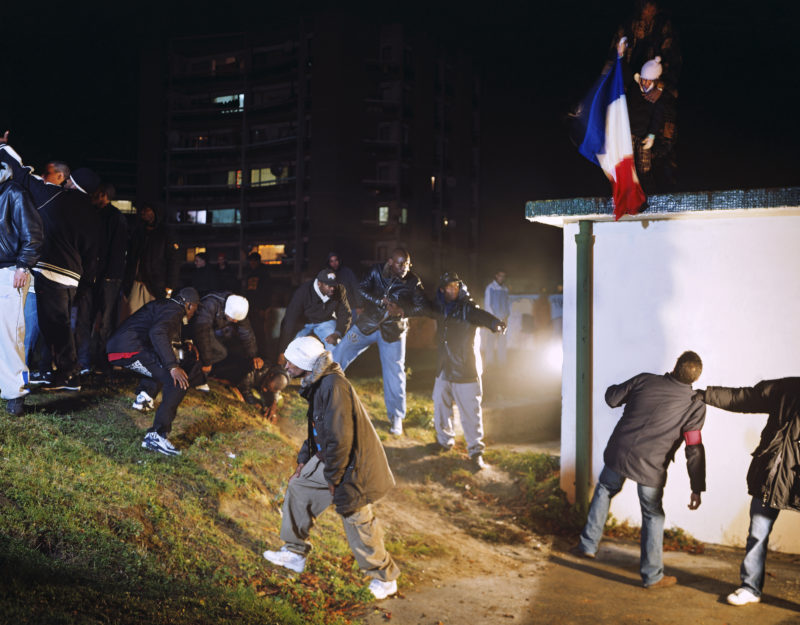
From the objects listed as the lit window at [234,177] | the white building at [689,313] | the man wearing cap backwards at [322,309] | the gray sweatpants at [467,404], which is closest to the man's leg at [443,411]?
the gray sweatpants at [467,404]

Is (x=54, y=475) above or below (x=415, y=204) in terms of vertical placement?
below

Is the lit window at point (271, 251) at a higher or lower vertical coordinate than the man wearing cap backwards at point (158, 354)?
higher

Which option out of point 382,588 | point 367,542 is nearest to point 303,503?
point 367,542

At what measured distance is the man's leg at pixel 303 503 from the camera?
19.3ft

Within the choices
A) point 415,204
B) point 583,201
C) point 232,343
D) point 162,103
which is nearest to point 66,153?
point 162,103

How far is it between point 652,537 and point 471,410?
370cm

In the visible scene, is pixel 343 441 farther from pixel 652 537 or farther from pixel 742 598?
pixel 742 598

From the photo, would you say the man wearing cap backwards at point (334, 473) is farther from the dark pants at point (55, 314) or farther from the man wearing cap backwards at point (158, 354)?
the dark pants at point (55, 314)

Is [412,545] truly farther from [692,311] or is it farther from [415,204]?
[415,204]

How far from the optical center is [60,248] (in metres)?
7.64

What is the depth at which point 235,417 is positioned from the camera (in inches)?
361

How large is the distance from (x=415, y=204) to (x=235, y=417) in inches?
1991

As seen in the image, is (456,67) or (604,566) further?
(456,67)

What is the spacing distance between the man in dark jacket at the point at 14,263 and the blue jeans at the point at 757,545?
7.07 m
